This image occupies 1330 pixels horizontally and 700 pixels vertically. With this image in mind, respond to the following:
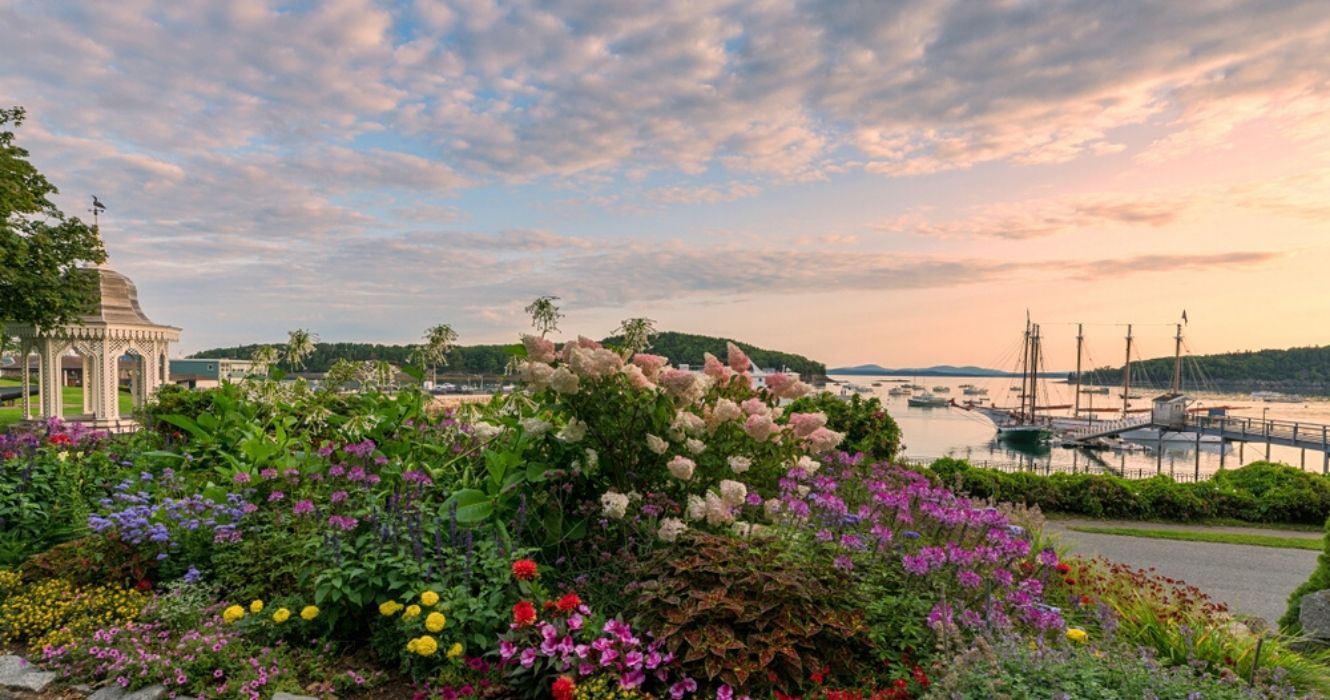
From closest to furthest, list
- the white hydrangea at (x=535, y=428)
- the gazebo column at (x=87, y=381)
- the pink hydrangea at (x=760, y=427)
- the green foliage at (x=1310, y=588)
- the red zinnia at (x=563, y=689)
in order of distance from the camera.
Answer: the red zinnia at (x=563, y=689), the pink hydrangea at (x=760, y=427), the white hydrangea at (x=535, y=428), the green foliage at (x=1310, y=588), the gazebo column at (x=87, y=381)

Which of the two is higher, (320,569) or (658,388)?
(658,388)

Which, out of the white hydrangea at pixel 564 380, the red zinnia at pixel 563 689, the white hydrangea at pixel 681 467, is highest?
the white hydrangea at pixel 564 380

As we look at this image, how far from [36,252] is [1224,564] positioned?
23.4 metres

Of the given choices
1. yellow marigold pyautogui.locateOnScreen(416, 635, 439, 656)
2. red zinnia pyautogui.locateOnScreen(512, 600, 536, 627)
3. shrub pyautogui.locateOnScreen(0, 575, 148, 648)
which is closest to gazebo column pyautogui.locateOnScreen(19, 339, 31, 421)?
shrub pyautogui.locateOnScreen(0, 575, 148, 648)

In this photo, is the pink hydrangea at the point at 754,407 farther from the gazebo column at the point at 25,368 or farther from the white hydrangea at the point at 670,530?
the gazebo column at the point at 25,368

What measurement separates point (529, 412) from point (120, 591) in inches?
95.4

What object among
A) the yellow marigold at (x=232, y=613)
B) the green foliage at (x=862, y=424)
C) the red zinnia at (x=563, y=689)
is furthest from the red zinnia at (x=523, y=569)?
the green foliage at (x=862, y=424)

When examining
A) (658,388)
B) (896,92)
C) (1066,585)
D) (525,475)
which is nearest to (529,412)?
(525,475)

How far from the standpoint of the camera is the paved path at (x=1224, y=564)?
20.6 feet

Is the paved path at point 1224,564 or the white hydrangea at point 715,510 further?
the paved path at point 1224,564

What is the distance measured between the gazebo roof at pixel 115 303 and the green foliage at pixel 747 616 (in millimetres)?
17053

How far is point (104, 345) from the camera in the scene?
15023mm

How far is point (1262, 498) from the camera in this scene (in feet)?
34.7

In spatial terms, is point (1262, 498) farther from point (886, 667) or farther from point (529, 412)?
point (529, 412)
